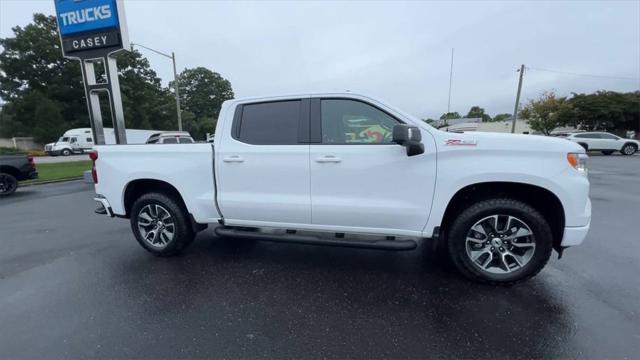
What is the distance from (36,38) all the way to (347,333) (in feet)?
171

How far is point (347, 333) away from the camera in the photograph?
7.88 feet

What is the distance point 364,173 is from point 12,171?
11506mm

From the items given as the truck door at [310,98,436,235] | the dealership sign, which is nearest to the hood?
the truck door at [310,98,436,235]

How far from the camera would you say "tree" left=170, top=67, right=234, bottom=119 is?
230 feet

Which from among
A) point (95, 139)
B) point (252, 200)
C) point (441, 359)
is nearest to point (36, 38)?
point (95, 139)

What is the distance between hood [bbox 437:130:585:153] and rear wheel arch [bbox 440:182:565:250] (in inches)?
14.3

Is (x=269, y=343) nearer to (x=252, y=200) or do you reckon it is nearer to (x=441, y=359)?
(x=441, y=359)

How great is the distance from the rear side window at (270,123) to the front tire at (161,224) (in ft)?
4.13

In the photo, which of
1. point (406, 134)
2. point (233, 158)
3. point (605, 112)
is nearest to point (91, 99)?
point (233, 158)

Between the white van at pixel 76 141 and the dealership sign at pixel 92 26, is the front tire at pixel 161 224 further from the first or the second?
the white van at pixel 76 141

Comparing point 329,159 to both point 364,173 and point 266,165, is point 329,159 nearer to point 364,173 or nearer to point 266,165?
point 364,173

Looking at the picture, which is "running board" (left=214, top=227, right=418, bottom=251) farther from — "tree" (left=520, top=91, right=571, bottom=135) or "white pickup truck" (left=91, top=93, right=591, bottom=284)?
"tree" (left=520, top=91, right=571, bottom=135)

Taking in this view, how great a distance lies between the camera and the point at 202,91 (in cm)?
7181

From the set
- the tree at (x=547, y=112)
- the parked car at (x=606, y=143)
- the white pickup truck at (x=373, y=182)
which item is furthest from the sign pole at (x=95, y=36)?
the tree at (x=547, y=112)
